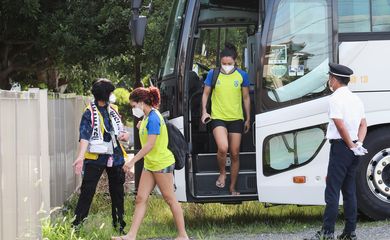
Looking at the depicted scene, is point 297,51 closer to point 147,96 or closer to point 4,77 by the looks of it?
point 147,96

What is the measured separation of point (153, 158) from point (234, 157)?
1718 mm

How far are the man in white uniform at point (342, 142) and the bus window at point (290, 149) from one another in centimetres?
131

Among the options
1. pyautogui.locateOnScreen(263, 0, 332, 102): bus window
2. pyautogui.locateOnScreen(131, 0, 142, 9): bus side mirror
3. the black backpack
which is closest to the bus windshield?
pyautogui.locateOnScreen(131, 0, 142, 9): bus side mirror

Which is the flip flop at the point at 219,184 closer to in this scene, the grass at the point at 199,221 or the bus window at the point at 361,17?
the grass at the point at 199,221

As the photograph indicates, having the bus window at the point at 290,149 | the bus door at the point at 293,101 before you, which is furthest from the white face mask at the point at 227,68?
the bus window at the point at 290,149

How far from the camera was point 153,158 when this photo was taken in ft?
28.5

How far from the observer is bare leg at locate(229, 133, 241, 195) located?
10.2 meters

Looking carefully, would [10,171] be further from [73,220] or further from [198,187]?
[198,187]

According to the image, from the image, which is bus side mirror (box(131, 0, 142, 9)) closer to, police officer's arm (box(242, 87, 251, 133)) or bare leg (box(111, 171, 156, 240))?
police officer's arm (box(242, 87, 251, 133))

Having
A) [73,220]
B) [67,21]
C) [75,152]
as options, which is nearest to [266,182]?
[73,220]

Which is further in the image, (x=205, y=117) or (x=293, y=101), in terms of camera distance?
(x=205, y=117)

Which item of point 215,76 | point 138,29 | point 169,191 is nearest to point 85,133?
point 169,191

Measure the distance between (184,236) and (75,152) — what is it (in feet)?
18.8

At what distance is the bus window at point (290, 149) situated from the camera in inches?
390
